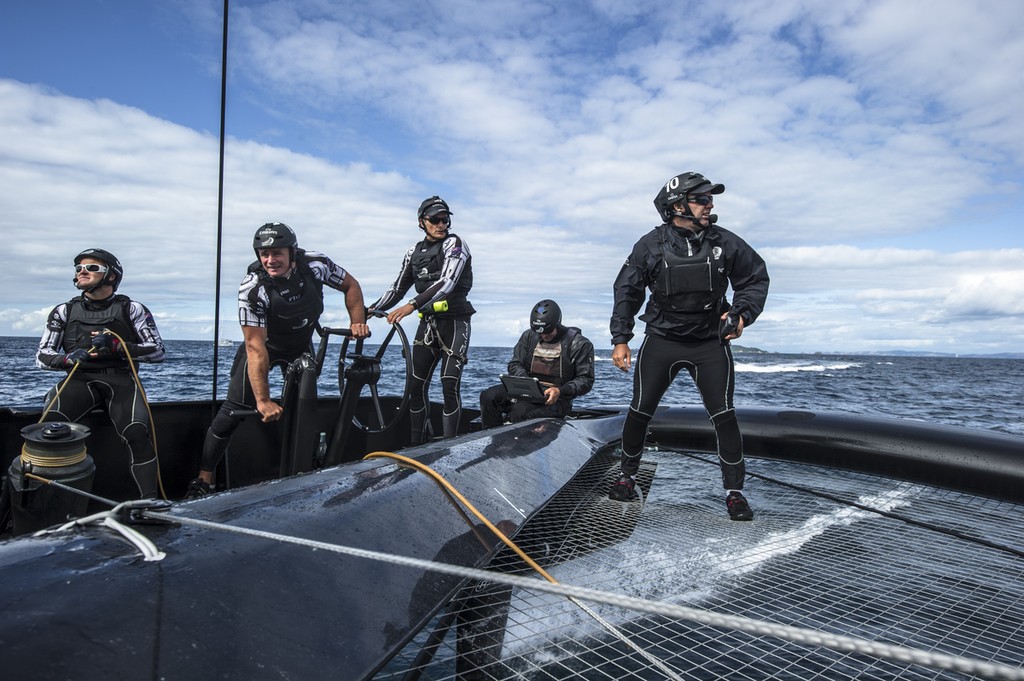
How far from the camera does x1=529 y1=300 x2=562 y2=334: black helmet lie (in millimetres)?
5562

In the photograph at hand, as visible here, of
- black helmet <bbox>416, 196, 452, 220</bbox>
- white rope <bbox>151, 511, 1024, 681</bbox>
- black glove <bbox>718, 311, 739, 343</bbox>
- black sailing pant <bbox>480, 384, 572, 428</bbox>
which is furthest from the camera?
black sailing pant <bbox>480, 384, 572, 428</bbox>

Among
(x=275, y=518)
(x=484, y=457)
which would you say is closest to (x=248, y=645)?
(x=275, y=518)

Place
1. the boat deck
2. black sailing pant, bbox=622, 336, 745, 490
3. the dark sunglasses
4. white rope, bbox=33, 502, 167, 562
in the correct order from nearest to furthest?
white rope, bbox=33, 502, 167, 562, the boat deck, black sailing pant, bbox=622, 336, 745, 490, the dark sunglasses

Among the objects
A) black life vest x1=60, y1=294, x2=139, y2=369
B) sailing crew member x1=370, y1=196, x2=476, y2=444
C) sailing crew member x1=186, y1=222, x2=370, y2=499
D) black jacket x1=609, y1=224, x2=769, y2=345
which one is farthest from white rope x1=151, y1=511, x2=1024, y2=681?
sailing crew member x1=370, y1=196, x2=476, y2=444

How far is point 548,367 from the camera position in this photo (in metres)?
5.62

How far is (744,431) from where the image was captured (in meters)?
5.18

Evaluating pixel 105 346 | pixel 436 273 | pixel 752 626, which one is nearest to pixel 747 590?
pixel 752 626

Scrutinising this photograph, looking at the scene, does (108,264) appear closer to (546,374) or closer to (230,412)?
(230,412)

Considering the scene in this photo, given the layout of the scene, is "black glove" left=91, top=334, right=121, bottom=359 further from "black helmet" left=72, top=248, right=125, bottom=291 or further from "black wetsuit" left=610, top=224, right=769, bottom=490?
"black wetsuit" left=610, top=224, right=769, bottom=490

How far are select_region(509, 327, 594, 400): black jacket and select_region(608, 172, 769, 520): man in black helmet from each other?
156 centimetres

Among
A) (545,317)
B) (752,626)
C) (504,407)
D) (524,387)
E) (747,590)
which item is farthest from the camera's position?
(545,317)

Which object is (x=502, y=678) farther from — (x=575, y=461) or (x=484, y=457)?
(x=575, y=461)

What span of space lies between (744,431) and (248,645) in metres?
4.62

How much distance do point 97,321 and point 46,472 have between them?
1.33 metres
